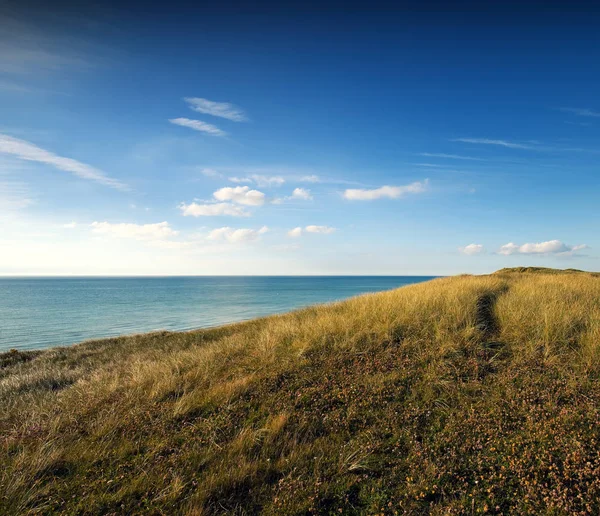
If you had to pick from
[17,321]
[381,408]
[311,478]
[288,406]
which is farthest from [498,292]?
[17,321]

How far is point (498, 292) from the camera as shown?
14594 millimetres

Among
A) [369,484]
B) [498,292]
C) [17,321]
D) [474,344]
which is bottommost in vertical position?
[17,321]

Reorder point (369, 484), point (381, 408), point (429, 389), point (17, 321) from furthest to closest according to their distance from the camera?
point (17, 321), point (429, 389), point (381, 408), point (369, 484)

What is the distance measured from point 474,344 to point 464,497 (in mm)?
5467

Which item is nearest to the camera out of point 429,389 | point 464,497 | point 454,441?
point 464,497

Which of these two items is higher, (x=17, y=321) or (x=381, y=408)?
(x=381, y=408)

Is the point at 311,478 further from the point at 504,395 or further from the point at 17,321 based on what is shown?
the point at 17,321

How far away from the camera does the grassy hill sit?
4.46 meters

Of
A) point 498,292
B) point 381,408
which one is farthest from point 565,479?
point 498,292

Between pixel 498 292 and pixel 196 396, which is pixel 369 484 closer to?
pixel 196 396

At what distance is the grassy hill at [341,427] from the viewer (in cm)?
446

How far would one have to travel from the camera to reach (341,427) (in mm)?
6137

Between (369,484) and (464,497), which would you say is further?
(369,484)

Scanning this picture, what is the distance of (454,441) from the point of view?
217 inches
